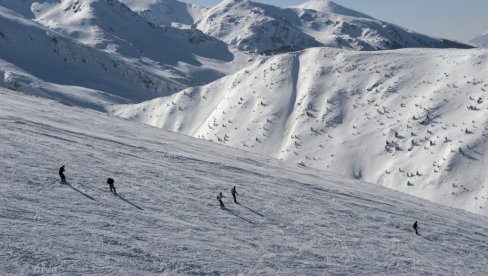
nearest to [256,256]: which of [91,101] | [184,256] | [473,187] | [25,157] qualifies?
[184,256]

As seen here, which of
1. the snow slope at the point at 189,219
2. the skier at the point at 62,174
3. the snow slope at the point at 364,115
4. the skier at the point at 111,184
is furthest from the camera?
the snow slope at the point at 364,115

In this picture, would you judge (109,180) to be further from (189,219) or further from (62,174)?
(189,219)

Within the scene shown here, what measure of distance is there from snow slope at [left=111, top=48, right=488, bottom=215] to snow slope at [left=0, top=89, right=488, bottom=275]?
24.4 metres

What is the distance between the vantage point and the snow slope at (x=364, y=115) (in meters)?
62.5

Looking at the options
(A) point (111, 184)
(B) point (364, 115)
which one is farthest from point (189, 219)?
(B) point (364, 115)

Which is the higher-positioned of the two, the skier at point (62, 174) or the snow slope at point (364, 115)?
the snow slope at point (364, 115)

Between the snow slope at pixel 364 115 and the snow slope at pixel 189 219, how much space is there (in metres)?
24.4

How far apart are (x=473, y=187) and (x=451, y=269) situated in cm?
3773

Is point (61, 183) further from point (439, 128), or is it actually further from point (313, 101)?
point (313, 101)

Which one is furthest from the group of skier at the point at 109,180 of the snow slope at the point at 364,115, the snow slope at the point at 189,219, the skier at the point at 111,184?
the snow slope at the point at 364,115

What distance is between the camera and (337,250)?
22578 mm

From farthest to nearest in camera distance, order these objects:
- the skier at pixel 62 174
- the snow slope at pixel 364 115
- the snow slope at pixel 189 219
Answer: the snow slope at pixel 364 115 → the skier at pixel 62 174 → the snow slope at pixel 189 219

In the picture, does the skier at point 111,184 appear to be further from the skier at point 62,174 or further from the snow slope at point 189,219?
the skier at point 62,174

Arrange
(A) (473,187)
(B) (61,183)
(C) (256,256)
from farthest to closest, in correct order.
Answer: (A) (473,187)
(B) (61,183)
(C) (256,256)
